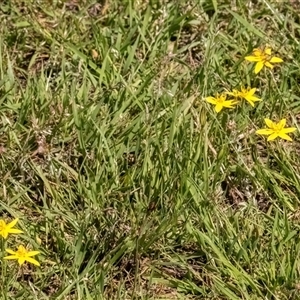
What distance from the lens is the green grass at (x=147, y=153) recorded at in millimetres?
2518

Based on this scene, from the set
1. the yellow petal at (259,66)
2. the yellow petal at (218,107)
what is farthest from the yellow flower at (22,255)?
the yellow petal at (259,66)

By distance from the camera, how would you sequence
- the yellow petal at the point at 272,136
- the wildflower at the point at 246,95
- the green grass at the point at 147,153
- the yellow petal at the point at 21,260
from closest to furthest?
the yellow petal at the point at 21,260 < the green grass at the point at 147,153 < the yellow petal at the point at 272,136 < the wildflower at the point at 246,95

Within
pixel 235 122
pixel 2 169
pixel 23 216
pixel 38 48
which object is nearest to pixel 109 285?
pixel 23 216

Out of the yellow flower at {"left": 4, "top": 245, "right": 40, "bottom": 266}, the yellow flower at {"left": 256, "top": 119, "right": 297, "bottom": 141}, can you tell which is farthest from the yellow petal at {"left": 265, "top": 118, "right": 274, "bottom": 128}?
the yellow flower at {"left": 4, "top": 245, "right": 40, "bottom": 266}

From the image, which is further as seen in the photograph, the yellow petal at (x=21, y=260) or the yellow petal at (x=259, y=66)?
the yellow petal at (x=259, y=66)

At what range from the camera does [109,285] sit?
2498 millimetres

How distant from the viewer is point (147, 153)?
2.73 m

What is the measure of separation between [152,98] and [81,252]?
2.34ft

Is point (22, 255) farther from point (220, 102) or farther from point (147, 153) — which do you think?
point (220, 102)

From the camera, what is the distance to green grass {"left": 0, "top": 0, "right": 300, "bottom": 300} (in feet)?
8.26

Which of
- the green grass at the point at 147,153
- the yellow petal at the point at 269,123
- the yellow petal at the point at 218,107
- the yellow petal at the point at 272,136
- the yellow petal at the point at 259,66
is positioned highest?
the yellow petal at the point at 259,66

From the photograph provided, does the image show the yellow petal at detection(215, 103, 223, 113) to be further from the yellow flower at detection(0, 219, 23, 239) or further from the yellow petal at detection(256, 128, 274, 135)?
the yellow flower at detection(0, 219, 23, 239)

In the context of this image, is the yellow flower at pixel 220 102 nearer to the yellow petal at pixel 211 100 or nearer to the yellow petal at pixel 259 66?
the yellow petal at pixel 211 100

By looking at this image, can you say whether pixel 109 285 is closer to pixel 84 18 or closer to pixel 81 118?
pixel 81 118
